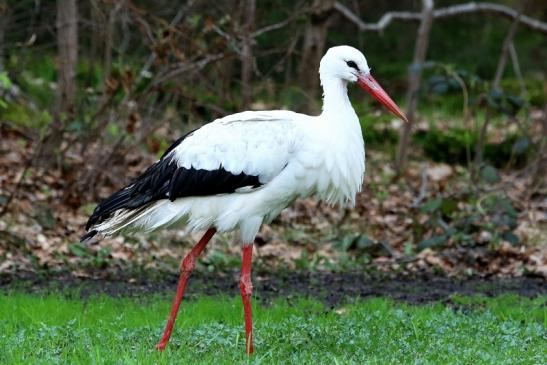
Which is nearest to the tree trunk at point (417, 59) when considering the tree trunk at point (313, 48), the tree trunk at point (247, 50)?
the tree trunk at point (313, 48)

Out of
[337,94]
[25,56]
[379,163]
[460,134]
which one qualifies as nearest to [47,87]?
[25,56]

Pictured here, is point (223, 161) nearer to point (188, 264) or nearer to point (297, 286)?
point (188, 264)

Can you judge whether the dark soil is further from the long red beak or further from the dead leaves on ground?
the long red beak

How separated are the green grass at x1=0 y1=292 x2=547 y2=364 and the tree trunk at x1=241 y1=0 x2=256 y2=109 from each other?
121 inches

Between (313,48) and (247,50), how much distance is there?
146 cm

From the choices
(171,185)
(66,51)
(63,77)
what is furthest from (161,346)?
(66,51)

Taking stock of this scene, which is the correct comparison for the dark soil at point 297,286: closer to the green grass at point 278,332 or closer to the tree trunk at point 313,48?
the green grass at point 278,332

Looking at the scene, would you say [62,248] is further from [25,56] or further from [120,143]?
[25,56]

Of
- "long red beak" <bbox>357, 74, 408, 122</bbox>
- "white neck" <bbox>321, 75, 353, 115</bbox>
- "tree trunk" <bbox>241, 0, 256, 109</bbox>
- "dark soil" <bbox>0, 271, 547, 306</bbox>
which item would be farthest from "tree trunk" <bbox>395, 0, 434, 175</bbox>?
"white neck" <bbox>321, 75, 353, 115</bbox>

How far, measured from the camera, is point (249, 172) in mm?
6773

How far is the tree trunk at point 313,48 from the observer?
1194 centimetres

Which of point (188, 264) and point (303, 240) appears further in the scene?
point (303, 240)

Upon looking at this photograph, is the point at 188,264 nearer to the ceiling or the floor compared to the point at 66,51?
nearer to the floor

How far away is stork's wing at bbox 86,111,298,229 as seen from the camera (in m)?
6.76
